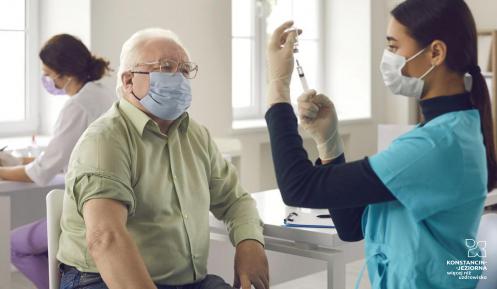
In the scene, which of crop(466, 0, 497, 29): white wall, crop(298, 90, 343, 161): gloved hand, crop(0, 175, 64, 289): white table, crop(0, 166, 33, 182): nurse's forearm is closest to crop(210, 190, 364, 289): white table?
crop(298, 90, 343, 161): gloved hand

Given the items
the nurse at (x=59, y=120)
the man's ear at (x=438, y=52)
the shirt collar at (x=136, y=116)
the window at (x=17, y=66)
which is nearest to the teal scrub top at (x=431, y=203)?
the man's ear at (x=438, y=52)

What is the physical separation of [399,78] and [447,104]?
0.38 ft

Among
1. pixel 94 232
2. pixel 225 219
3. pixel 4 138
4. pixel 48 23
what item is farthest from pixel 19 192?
pixel 94 232

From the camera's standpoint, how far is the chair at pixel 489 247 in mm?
1574

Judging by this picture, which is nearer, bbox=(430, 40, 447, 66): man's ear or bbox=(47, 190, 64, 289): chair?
bbox=(430, 40, 447, 66): man's ear

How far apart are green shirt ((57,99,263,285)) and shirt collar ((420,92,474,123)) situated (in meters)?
0.70

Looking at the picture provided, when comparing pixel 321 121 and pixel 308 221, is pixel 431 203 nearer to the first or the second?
pixel 321 121

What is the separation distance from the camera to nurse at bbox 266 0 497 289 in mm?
1441

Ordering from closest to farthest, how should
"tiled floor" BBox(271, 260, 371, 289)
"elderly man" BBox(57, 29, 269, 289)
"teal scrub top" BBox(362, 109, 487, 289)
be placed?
1. "teal scrub top" BBox(362, 109, 487, 289)
2. "elderly man" BBox(57, 29, 269, 289)
3. "tiled floor" BBox(271, 260, 371, 289)

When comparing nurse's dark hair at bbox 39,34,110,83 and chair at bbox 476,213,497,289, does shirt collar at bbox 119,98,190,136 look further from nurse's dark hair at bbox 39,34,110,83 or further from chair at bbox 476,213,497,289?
nurse's dark hair at bbox 39,34,110,83

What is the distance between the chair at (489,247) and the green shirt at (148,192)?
0.61m

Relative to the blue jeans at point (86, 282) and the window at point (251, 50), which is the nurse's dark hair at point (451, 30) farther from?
the window at point (251, 50)

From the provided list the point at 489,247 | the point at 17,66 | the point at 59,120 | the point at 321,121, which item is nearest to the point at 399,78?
the point at 321,121

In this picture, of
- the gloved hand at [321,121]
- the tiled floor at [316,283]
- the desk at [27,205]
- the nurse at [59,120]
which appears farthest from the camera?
the tiled floor at [316,283]
